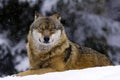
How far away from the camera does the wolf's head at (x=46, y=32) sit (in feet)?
25.1

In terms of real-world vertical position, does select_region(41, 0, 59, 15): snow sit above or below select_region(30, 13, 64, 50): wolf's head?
below

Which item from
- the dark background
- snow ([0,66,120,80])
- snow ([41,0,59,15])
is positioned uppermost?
snow ([0,66,120,80])

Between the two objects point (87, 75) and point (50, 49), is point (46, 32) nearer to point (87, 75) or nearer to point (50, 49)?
point (50, 49)

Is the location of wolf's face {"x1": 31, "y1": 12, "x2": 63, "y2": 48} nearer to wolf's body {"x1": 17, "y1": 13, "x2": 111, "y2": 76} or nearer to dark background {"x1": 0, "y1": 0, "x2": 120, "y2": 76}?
wolf's body {"x1": 17, "y1": 13, "x2": 111, "y2": 76}

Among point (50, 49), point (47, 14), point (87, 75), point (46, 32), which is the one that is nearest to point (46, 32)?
point (46, 32)

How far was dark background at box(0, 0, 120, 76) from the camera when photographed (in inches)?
481

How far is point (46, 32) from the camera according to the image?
302 inches

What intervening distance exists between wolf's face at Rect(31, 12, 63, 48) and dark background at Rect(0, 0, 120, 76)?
430 centimetres

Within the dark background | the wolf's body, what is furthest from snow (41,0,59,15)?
the wolf's body

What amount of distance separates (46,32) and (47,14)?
4.63 metres

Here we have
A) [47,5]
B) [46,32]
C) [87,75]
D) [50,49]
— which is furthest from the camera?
Result: [47,5]

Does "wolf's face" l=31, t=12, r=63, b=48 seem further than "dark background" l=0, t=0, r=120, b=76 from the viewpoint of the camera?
No

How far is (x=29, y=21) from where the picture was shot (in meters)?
12.3

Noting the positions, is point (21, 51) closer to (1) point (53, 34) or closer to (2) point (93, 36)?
(2) point (93, 36)
